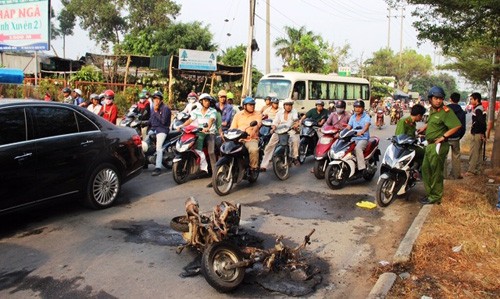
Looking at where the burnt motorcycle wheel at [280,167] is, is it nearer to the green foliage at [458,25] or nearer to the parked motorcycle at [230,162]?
the parked motorcycle at [230,162]

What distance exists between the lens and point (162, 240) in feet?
16.8

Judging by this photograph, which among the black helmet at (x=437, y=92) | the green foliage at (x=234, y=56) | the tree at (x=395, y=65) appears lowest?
the black helmet at (x=437, y=92)

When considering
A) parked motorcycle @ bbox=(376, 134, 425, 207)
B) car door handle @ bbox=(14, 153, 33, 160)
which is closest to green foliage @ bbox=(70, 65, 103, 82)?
car door handle @ bbox=(14, 153, 33, 160)

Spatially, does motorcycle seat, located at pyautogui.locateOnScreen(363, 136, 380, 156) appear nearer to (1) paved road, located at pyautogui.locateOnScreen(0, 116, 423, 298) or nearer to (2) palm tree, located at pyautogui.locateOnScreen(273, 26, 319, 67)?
(1) paved road, located at pyautogui.locateOnScreen(0, 116, 423, 298)

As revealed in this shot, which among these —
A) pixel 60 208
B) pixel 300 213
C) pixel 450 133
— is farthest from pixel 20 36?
pixel 450 133

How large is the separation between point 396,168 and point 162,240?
367cm

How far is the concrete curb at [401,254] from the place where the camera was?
379 centimetres

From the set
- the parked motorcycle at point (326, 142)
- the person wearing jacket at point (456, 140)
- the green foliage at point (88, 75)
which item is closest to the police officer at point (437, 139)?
the person wearing jacket at point (456, 140)

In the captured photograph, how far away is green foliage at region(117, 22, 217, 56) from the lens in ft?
97.7

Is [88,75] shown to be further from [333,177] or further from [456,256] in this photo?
[456,256]

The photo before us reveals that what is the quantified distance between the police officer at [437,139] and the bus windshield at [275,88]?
11.2m

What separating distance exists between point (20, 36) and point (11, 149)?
1521 cm

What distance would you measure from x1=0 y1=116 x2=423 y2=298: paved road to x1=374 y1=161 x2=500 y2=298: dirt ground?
0.36m

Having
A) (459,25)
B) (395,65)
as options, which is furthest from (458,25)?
(395,65)
